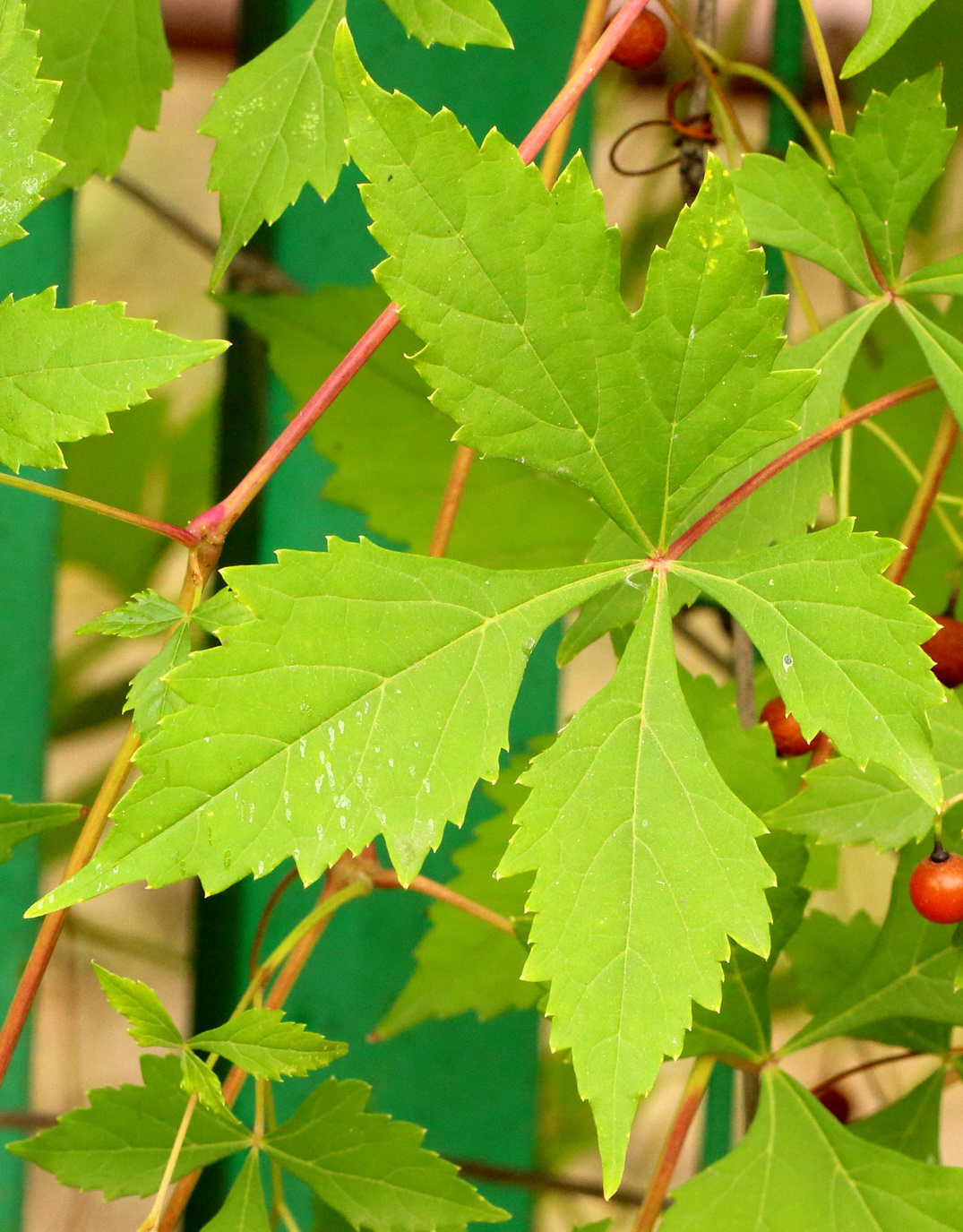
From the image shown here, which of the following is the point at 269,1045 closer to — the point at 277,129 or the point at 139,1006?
the point at 139,1006

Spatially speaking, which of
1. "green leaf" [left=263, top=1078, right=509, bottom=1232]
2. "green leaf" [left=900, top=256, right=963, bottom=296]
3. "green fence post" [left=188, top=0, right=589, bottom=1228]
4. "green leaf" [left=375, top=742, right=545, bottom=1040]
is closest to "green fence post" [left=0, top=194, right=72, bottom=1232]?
"green fence post" [left=188, top=0, right=589, bottom=1228]

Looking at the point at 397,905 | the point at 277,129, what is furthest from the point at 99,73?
the point at 397,905

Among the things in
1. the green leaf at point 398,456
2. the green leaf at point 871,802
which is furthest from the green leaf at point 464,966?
the green leaf at point 871,802

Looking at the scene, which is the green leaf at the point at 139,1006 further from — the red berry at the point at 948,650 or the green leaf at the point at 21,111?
the red berry at the point at 948,650

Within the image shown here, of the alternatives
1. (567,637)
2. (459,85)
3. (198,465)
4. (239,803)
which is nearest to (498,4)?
(459,85)

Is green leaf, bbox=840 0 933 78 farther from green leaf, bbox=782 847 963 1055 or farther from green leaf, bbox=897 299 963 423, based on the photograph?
green leaf, bbox=782 847 963 1055

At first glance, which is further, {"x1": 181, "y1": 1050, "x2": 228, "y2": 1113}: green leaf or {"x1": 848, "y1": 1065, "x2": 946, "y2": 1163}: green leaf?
{"x1": 848, "y1": 1065, "x2": 946, "y2": 1163}: green leaf

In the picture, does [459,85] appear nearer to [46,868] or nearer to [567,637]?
[567,637]
